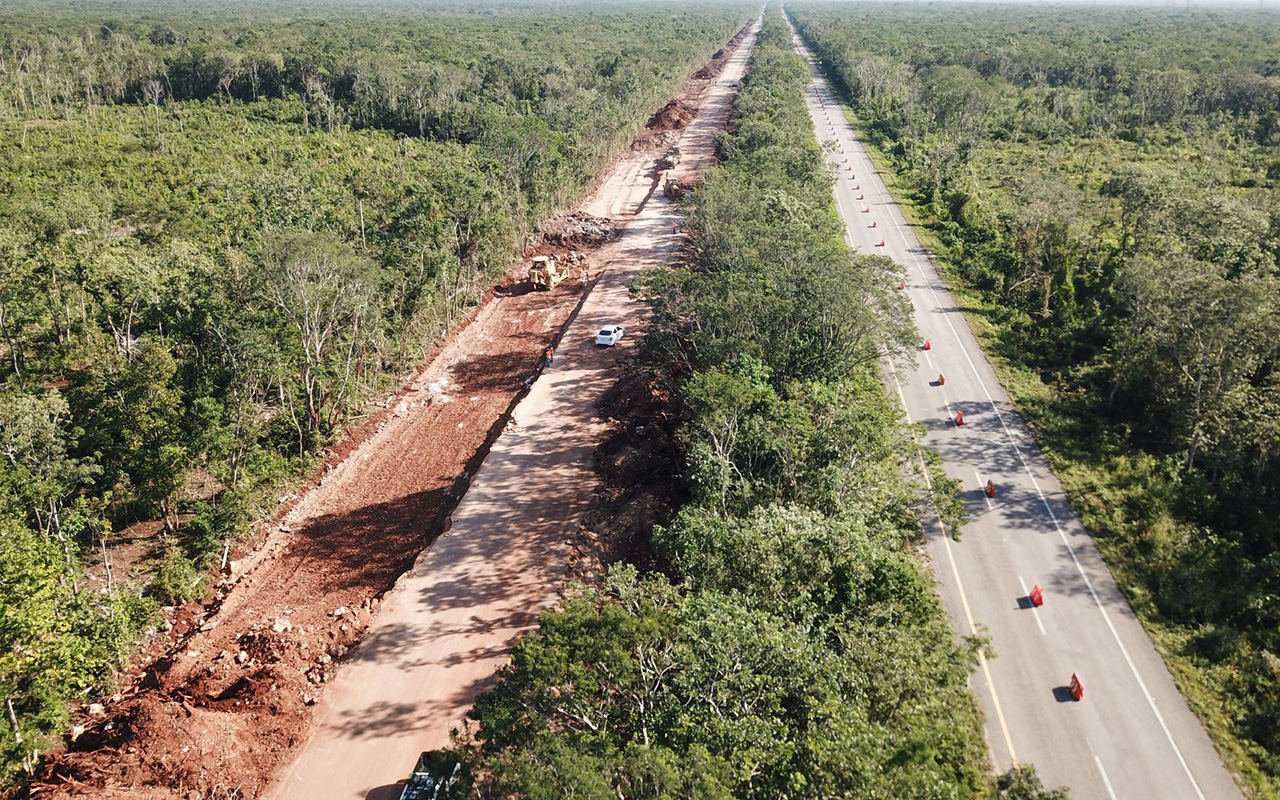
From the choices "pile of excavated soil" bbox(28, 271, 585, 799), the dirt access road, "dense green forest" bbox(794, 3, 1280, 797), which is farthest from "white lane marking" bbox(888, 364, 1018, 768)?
"pile of excavated soil" bbox(28, 271, 585, 799)

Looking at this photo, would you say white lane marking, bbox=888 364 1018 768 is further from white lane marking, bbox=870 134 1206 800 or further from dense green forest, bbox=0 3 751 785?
dense green forest, bbox=0 3 751 785

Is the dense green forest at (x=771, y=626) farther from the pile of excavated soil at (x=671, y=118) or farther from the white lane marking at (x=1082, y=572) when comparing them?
the pile of excavated soil at (x=671, y=118)

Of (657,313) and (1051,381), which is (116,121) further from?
(1051,381)

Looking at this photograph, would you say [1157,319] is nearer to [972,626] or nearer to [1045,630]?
[1045,630]

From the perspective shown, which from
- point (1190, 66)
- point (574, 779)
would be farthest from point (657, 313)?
point (1190, 66)

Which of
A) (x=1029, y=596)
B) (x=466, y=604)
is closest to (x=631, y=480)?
(x=466, y=604)

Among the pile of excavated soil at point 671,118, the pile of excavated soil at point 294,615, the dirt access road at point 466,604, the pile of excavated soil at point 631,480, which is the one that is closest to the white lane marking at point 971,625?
the pile of excavated soil at point 631,480
